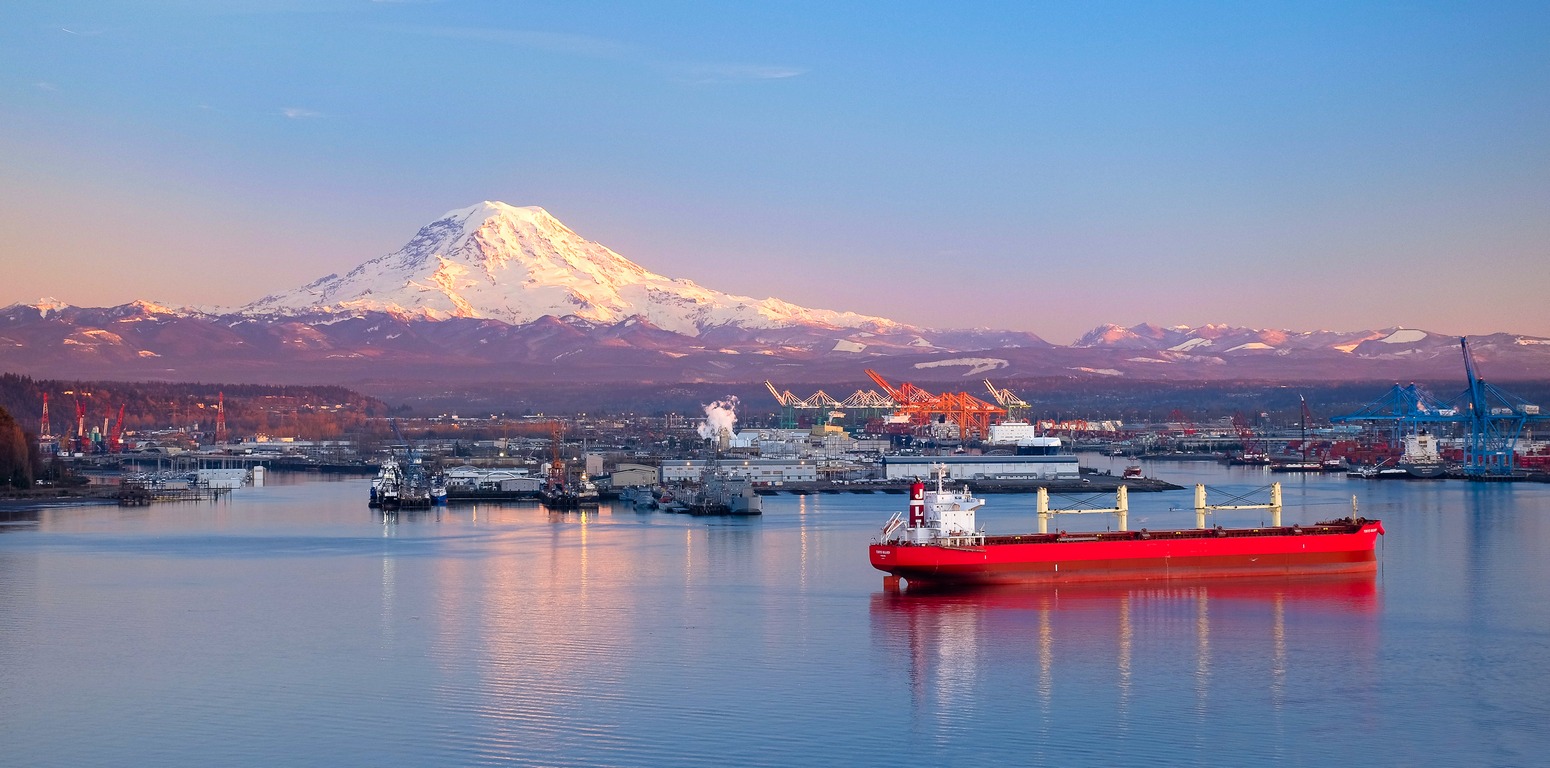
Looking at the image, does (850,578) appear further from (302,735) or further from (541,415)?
(541,415)

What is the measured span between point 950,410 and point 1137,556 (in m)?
32.8

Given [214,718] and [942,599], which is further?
[942,599]

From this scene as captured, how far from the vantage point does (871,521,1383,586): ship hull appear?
11.6 metres

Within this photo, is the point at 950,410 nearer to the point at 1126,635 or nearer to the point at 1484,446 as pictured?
the point at 1484,446

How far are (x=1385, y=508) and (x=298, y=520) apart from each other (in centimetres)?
1300

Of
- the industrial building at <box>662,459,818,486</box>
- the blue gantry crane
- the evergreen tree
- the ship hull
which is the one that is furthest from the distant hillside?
the ship hull

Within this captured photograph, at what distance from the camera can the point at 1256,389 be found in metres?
81.1

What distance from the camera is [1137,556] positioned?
1205cm

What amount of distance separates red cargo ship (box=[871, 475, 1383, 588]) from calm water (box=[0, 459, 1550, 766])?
0.91ft

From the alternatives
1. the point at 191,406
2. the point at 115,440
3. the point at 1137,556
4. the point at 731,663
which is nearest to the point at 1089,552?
the point at 1137,556

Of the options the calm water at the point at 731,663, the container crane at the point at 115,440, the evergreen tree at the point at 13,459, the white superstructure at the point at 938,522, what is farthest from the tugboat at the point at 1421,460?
the container crane at the point at 115,440

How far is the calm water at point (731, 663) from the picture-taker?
694 cm

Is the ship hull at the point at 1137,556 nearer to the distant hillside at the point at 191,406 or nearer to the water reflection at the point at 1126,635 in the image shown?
the water reflection at the point at 1126,635

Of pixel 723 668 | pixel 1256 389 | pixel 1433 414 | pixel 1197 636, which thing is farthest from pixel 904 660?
pixel 1256 389
